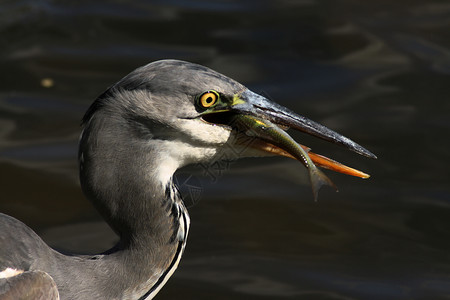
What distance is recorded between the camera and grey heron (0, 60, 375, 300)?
3.12m

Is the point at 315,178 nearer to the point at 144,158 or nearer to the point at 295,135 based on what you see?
the point at 144,158

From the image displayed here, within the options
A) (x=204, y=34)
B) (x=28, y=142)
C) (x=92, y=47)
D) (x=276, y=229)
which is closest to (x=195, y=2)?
(x=204, y=34)

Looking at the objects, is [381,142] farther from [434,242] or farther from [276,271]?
[276,271]

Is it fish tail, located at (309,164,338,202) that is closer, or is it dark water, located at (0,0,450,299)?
fish tail, located at (309,164,338,202)

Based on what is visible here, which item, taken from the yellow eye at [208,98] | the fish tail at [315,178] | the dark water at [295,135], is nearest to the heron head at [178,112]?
the yellow eye at [208,98]

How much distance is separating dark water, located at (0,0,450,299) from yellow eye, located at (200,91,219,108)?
60.1 inches

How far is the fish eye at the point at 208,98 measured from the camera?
3.12m

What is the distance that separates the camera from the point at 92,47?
6.80 m

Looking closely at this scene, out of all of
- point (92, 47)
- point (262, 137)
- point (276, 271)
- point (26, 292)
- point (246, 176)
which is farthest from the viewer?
point (92, 47)

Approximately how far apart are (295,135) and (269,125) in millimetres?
2372

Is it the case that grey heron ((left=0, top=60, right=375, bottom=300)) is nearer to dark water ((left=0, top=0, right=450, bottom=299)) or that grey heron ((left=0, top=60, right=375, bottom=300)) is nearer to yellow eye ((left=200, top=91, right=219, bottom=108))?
yellow eye ((left=200, top=91, right=219, bottom=108))

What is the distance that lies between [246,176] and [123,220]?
2187mm

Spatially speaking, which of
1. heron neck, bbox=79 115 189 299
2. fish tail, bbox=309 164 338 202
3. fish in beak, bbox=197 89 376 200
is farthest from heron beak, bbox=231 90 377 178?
heron neck, bbox=79 115 189 299

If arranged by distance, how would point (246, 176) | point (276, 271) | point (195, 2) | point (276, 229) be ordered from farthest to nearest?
point (195, 2) → point (246, 176) → point (276, 229) → point (276, 271)
